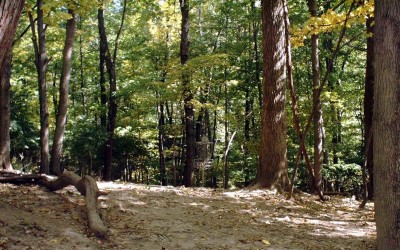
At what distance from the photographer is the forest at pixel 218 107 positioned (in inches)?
194

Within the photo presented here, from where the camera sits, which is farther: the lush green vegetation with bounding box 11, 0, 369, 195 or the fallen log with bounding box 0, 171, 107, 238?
the lush green vegetation with bounding box 11, 0, 369, 195

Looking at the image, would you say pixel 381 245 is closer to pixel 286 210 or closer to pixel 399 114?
pixel 399 114

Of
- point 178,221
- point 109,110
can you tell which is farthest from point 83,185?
point 109,110

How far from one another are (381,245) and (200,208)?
332cm

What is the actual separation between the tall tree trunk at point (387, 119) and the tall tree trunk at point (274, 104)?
4174 mm

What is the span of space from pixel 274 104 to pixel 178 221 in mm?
3314

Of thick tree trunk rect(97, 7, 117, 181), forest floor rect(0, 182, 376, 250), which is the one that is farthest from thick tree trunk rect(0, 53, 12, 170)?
thick tree trunk rect(97, 7, 117, 181)

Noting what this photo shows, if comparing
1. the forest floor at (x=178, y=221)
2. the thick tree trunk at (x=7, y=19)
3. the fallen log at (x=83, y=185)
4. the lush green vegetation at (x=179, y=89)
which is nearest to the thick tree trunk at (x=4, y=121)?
the fallen log at (x=83, y=185)

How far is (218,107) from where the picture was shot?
49.2 ft

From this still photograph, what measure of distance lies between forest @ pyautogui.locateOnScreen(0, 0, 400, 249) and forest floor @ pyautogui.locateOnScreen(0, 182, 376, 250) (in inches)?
2.0

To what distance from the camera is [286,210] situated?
6.76 m

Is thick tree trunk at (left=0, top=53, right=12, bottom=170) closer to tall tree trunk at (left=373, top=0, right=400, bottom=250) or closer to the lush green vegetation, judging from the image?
the lush green vegetation

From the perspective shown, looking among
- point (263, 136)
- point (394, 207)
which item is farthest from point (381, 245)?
point (263, 136)

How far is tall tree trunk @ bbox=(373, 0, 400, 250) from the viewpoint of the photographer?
11.1ft
